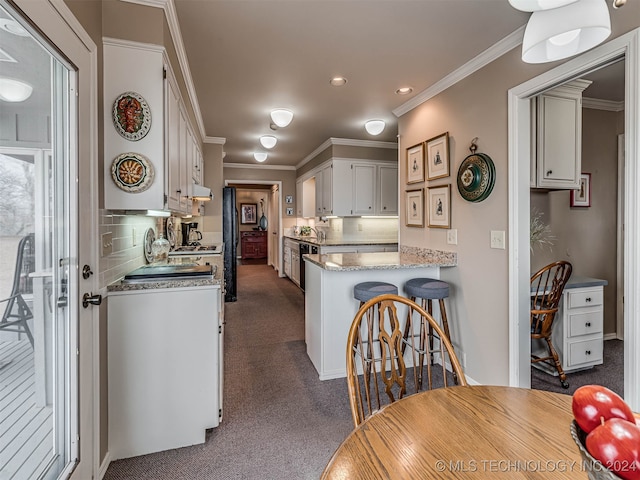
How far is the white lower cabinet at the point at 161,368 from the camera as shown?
1709 mm

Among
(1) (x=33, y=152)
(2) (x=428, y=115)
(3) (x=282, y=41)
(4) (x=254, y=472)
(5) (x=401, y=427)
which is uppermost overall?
(3) (x=282, y=41)

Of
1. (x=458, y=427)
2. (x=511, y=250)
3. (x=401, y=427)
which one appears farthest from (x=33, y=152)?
(x=511, y=250)

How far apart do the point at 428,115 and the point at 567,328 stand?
221 centimetres

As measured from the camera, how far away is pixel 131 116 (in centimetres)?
171

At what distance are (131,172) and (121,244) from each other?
48cm

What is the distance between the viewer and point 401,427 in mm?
819

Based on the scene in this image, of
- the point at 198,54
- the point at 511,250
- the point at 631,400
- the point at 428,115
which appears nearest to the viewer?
the point at 631,400

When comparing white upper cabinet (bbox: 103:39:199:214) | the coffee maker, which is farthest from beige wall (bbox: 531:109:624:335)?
the coffee maker

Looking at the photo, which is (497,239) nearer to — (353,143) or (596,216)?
(596,216)

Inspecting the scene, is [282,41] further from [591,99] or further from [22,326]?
[591,99]

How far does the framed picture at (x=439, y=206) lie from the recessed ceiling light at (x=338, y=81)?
1270mm

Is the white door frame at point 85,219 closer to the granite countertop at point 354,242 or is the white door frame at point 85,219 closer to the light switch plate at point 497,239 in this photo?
the light switch plate at point 497,239

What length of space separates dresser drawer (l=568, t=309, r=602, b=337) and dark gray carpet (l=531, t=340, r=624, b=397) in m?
0.34

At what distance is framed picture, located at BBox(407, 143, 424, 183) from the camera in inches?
124
